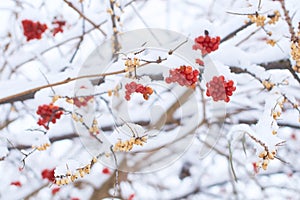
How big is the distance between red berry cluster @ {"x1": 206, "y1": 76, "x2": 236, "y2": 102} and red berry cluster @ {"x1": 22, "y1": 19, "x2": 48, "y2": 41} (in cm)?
103

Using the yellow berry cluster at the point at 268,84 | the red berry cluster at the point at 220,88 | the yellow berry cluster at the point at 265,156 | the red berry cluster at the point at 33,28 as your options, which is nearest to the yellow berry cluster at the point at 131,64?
the red berry cluster at the point at 220,88

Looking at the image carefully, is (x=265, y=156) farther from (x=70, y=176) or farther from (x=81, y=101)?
(x=81, y=101)

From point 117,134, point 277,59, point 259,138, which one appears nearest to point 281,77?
point 277,59

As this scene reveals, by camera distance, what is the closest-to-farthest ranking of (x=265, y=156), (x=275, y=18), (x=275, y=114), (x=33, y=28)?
(x=265, y=156), (x=275, y=114), (x=275, y=18), (x=33, y=28)

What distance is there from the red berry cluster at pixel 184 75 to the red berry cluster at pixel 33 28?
0.93 meters

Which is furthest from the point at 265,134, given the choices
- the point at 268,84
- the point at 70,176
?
the point at 70,176

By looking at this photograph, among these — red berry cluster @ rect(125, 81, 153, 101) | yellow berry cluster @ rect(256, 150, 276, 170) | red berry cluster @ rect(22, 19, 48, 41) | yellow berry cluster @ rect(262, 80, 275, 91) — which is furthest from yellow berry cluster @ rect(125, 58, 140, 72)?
red berry cluster @ rect(22, 19, 48, 41)

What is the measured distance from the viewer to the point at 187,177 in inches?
115

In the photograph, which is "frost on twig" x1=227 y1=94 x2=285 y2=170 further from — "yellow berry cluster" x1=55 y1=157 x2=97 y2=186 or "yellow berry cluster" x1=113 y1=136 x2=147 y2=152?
"yellow berry cluster" x1=55 y1=157 x2=97 y2=186

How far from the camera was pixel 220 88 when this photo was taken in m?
1.28

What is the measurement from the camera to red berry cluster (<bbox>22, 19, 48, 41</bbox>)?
1.97 metres

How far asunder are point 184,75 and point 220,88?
0.39 feet

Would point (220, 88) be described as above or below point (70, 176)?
above

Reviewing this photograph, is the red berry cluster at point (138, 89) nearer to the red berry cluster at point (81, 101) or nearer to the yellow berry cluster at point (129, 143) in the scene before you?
the yellow berry cluster at point (129, 143)
